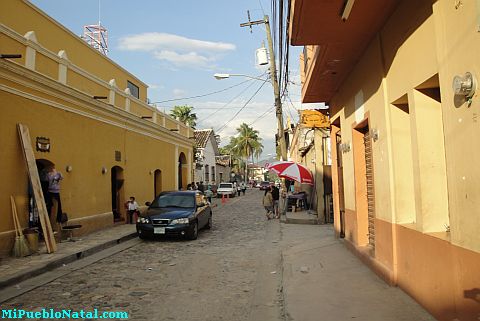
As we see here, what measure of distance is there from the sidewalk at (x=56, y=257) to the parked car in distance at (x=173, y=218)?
942 millimetres

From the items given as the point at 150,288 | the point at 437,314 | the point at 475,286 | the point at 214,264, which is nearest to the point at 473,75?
the point at 475,286

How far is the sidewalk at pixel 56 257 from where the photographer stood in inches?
300

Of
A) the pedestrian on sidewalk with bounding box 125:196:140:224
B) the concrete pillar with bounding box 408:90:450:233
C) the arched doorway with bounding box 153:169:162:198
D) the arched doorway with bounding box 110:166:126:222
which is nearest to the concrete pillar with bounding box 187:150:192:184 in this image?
the arched doorway with bounding box 153:169:162:198

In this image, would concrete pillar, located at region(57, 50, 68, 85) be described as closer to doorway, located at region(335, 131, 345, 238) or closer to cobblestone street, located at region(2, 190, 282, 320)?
cobblestone street, located at region(2, 190, 282, 320)

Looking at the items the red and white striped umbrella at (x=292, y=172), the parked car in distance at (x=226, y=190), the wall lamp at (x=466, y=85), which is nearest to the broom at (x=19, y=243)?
the wall lamp at (x=466, y=85)

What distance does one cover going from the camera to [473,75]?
137 inches

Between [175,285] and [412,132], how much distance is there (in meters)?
4.50

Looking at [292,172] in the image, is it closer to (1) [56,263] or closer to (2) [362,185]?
(2) [362,185]

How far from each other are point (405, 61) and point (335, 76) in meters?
3.88

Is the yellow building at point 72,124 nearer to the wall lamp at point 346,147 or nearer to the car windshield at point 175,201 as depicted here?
the car windshield at point 175,201

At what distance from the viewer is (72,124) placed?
41.4 feet

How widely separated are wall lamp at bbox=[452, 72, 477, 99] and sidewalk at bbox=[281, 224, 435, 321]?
8.34 ft

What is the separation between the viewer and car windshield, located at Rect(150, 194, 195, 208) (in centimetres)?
1343

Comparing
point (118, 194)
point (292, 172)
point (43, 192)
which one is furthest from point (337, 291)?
point (118, 194)
